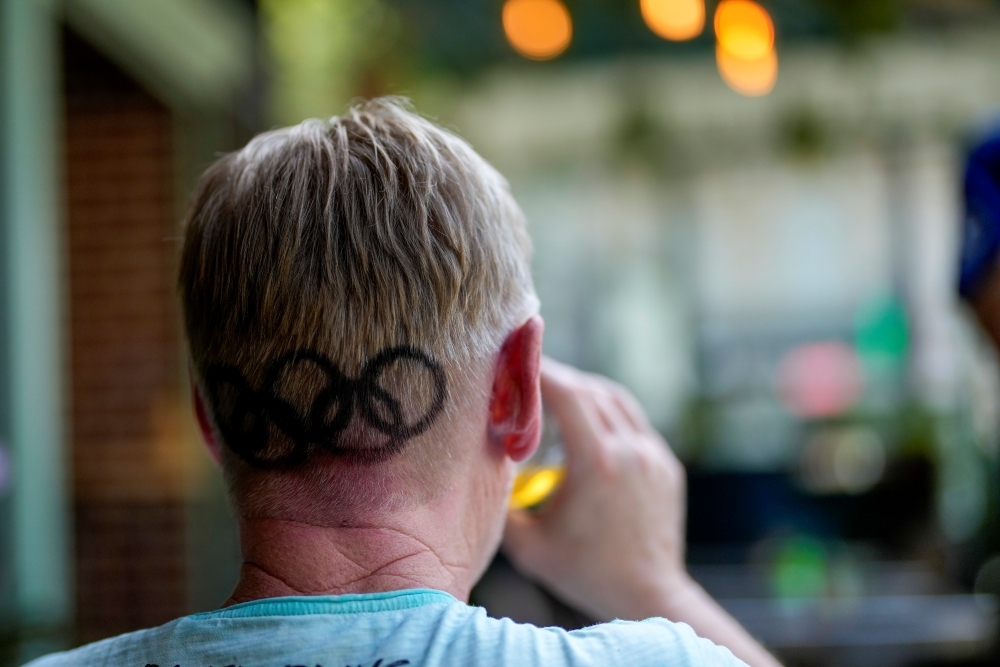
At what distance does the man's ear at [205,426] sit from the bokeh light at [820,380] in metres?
7.77

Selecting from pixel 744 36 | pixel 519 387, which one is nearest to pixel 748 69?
pixel 744 36

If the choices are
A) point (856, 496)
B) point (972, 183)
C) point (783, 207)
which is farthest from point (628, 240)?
point (972, 183)

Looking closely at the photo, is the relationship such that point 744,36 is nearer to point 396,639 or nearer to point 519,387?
point 519,387

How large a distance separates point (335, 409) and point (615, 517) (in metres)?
0.38

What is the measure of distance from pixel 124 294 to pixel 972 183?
A: 4.16m

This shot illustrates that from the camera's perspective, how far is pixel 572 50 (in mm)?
8047

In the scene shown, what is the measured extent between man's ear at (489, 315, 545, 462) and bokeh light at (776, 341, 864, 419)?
771 centimetres

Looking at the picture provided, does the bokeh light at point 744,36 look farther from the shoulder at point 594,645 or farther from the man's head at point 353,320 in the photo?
the shoulder at point 594,645

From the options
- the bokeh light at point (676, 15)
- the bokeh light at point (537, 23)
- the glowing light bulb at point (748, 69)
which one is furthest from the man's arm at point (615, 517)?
the bokeh light at point (537, 23)

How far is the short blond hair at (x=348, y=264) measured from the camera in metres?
0.82

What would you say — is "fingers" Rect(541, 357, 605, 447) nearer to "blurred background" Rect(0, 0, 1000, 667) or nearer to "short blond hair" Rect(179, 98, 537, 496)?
"short blond hair" Rect(179, 98, 537, 496)

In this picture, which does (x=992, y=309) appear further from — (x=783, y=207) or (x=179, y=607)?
(x=783, y=207)

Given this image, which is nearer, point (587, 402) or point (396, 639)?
point (396, 639)

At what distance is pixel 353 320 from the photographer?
0.82 metres
